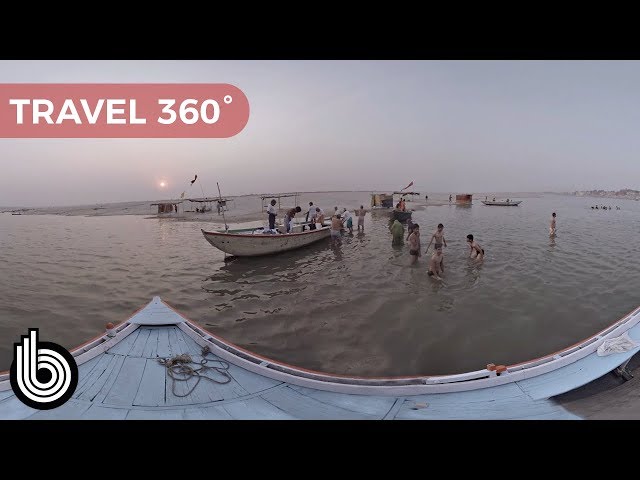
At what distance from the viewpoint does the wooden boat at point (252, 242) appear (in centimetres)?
1223

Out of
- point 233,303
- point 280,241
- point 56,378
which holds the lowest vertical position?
point 233,303

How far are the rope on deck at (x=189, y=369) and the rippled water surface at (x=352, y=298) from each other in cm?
166

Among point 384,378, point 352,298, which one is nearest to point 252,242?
point 352,298

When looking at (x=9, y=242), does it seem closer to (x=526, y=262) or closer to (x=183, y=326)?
(x=183, y=326)

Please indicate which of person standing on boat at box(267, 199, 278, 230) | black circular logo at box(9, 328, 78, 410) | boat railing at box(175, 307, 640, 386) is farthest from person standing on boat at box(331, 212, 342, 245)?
black circular logo at box(9, 328, 78, 410)

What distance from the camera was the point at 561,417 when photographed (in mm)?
2980

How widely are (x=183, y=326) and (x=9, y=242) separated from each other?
858 inches

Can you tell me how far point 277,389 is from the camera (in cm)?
379

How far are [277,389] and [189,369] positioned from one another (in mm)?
1256

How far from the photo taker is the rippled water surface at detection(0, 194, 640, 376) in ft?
19.4

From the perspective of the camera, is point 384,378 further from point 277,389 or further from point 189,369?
point 189,369

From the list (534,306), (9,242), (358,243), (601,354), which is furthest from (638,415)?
(9,242)

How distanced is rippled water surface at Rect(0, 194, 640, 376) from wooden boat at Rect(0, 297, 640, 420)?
1469 millimetres
